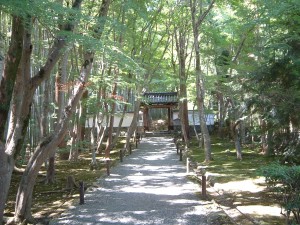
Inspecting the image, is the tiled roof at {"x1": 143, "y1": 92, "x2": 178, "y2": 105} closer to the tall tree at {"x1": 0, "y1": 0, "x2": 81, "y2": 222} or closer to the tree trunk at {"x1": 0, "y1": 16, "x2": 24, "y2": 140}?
the tall tree at {"x1": 0, "y1": 0, "x2": 81, "y2": 222}

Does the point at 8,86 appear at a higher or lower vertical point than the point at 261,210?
higher

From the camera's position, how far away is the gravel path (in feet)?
21.6

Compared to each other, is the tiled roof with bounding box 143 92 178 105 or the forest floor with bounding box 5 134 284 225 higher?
the tiled roof with bounding box 143 92 178 105

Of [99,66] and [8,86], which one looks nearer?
[8,86]

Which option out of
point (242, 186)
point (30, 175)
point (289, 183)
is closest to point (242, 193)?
point (242, 186)

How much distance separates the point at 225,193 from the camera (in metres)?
8.35

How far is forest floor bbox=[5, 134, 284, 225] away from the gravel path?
1.47 ft

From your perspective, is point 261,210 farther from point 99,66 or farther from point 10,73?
point 99,66

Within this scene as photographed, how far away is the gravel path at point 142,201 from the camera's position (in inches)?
259

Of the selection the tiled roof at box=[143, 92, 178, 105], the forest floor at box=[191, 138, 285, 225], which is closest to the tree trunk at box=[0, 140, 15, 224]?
the forest floor at box=[191, 138, 285, 225]

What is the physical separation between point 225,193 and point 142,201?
206cm

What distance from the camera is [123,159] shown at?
1617cm

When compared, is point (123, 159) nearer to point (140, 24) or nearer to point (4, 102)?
point (140, 24)

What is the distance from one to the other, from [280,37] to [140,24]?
8.36 meters
